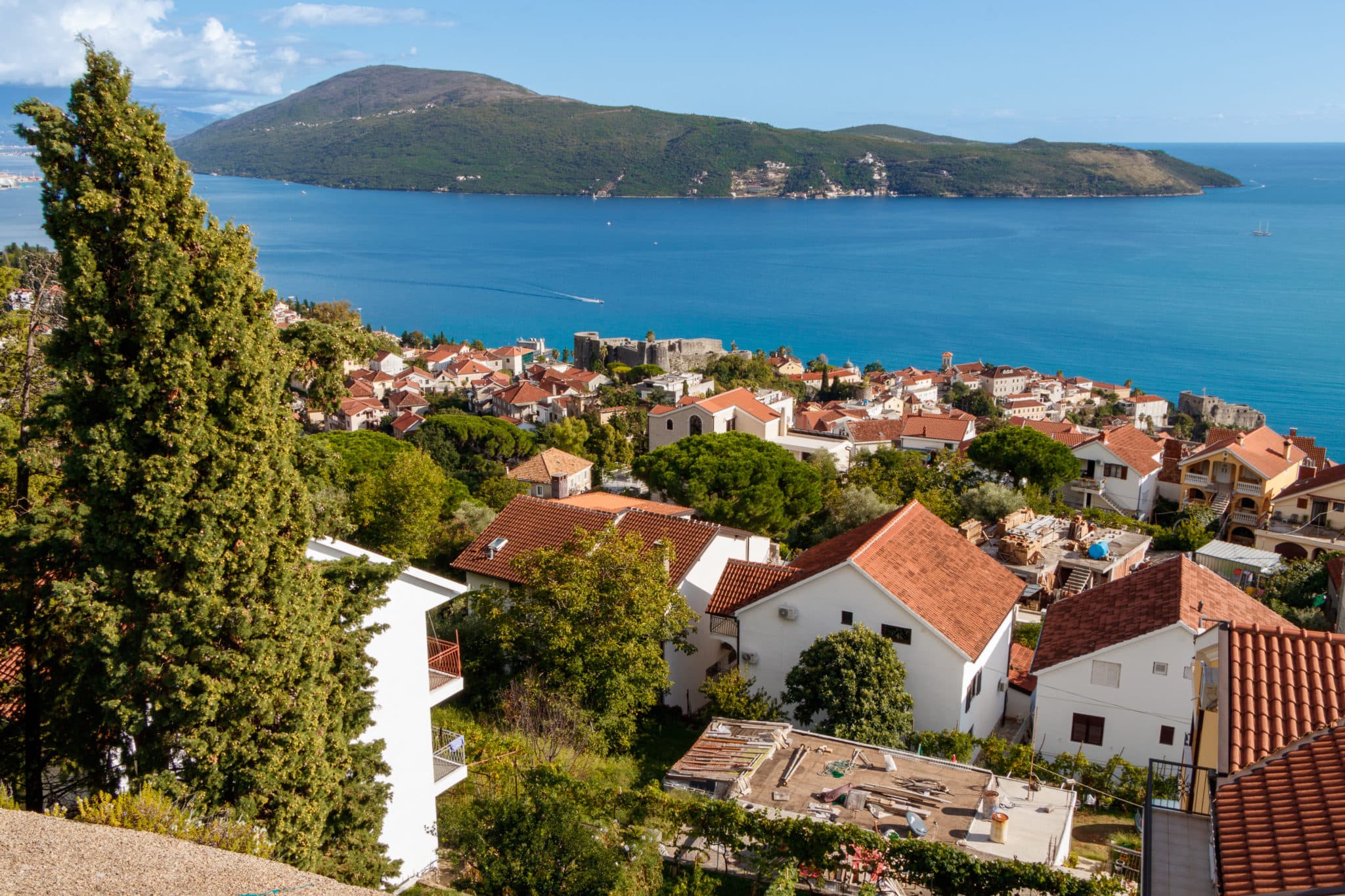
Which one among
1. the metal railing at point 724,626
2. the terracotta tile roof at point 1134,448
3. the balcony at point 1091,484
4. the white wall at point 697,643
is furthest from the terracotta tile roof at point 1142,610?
the terracotta tile roof at point 1134,448

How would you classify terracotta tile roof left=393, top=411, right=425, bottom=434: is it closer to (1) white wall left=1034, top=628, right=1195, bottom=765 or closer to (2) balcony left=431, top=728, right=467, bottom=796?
(2) balcony left=431, top=728, right=467, bottom=796

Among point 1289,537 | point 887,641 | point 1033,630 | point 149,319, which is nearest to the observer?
point 149,319

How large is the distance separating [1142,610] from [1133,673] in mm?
1291

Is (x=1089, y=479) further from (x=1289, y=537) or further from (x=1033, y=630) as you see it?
(x=1033, y=630)

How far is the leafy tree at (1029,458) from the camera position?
3722 cm

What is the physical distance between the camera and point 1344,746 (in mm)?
6539

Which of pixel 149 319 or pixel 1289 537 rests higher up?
pixel 149 319

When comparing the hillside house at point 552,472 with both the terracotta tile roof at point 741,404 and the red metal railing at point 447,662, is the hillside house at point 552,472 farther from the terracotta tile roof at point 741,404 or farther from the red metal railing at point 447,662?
the red metal railing at point 447,662

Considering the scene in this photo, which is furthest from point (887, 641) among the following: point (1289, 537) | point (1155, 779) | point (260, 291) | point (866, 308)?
point (866, 308)

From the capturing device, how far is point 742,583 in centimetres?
1923

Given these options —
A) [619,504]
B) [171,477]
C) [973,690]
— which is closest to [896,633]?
[973,690]

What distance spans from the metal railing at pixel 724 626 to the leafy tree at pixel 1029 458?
22.5m

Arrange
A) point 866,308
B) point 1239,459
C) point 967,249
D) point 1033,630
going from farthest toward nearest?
point 967,249 → point 866,308 → point 1239,459 → point 1033,630

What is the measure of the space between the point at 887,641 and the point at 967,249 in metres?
178
